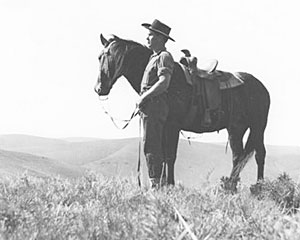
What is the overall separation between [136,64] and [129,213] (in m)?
3.12

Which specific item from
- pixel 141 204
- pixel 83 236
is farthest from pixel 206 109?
pixel 83 236

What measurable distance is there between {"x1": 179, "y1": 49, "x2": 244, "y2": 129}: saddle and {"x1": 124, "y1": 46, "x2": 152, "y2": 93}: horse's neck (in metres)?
0.49

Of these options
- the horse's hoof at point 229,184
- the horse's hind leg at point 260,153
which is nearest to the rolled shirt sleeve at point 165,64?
the horse's hoof at point 229,184

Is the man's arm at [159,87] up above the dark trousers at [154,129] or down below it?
above

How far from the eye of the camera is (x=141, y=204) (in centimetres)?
600

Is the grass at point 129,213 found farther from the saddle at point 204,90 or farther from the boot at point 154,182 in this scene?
the saddle at point 204,90

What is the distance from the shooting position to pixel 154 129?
761cm

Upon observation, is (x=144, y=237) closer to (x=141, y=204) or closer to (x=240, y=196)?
(x=141, y=204)

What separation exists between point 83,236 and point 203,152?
101 ft

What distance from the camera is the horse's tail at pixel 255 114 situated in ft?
29.8

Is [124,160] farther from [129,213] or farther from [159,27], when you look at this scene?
[129,213]

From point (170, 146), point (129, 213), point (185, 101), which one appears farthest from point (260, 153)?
point (129, 213)

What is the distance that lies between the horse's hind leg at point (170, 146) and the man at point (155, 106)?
395 millimetres

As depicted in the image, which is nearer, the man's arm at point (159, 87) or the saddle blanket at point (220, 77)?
the man's arm at point (159, 87)
